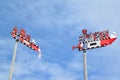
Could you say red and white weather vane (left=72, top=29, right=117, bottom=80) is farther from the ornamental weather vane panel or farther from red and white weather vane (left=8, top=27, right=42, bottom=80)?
red and white weather vane (left=8, top=27, right=42, bottom=80)

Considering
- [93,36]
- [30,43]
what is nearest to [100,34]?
[93,36]

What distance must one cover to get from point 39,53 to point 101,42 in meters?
11.6

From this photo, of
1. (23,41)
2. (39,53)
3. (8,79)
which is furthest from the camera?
(39,53)

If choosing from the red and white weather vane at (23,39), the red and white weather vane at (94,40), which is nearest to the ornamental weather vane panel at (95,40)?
the red and white weather vane at (94,40)

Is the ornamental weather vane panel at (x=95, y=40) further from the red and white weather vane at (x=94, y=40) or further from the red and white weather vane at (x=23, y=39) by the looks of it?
the red and white weather vane at (x=23, y=39)

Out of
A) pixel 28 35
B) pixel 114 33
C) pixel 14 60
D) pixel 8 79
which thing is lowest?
pixel 8 79

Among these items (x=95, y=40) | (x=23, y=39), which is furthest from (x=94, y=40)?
(x=23, y=39)

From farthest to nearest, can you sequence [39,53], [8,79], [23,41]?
1. [39,53]
2. [23,41]
3. [8,79]

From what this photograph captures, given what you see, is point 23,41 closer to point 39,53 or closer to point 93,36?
point 39,53

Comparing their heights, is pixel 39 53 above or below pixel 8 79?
above

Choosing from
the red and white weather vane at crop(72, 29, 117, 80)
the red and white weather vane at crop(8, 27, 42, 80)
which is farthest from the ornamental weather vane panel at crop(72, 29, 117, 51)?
the red and white weather vane at crop(8, 27, 42, 80)

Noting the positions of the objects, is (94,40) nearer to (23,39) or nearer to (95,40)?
(95,40)

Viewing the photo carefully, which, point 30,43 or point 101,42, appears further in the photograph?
point 30,43

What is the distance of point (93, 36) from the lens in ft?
119
